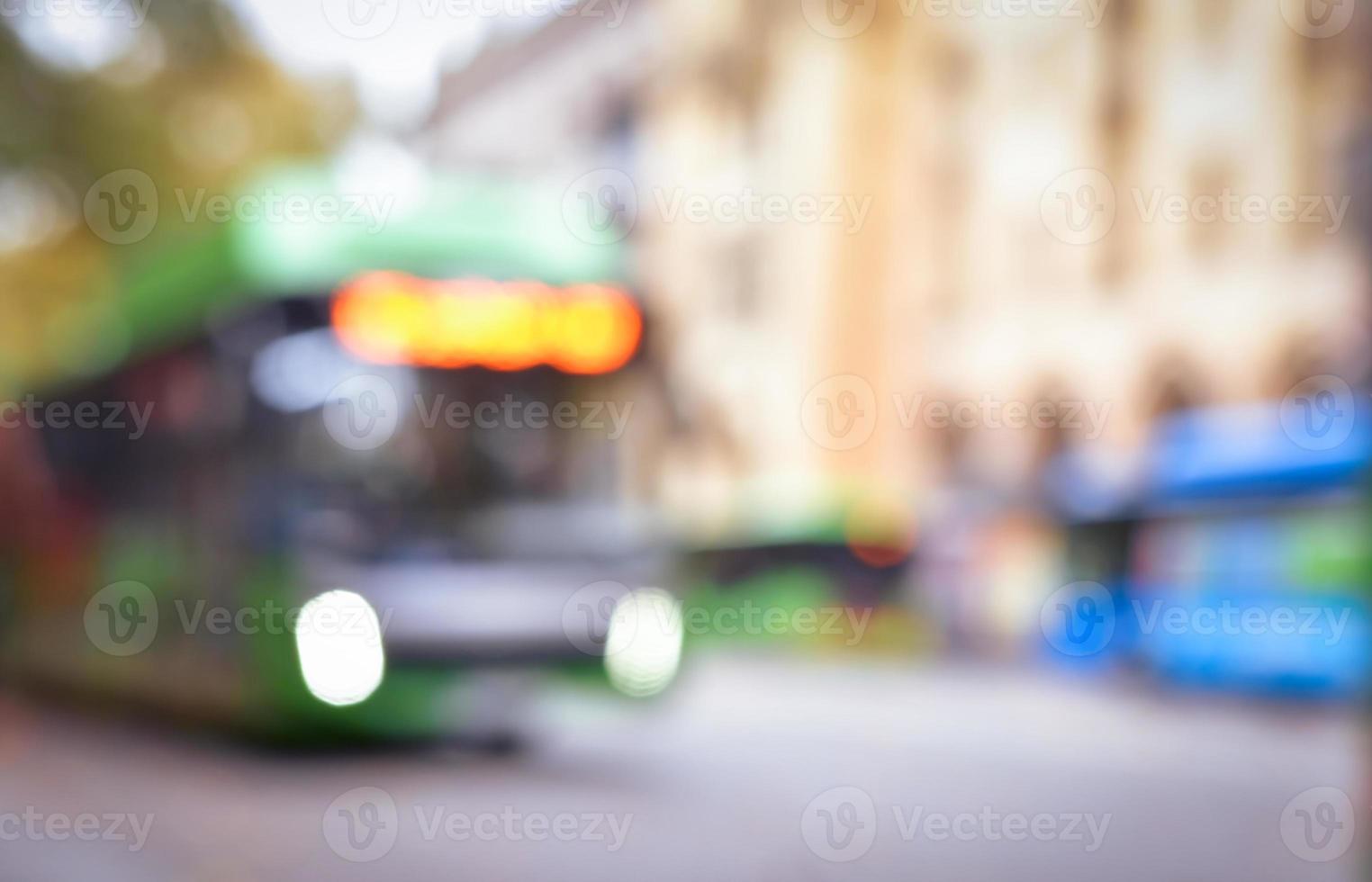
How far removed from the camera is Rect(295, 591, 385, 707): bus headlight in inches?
324

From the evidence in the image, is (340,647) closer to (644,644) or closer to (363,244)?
(644,644)

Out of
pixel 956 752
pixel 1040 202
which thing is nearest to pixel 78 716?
pixel 956 752

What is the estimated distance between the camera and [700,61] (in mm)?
30922

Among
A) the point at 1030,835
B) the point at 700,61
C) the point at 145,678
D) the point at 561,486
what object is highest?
the point at 700,61

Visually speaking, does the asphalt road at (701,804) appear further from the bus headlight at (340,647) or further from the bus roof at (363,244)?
the bus roof at (363,244)

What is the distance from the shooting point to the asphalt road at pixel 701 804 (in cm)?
571

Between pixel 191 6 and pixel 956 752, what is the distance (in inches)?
286

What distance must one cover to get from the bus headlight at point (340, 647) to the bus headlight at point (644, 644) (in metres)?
1.22

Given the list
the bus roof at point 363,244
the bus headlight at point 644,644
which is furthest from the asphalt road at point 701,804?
the bus roof at point 363,244

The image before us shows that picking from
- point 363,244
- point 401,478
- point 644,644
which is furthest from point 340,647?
point 363,244

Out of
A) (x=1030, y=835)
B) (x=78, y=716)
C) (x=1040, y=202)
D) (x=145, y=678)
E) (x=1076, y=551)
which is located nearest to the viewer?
(x=1030, y=835)

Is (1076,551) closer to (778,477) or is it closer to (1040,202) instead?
(1040,202)

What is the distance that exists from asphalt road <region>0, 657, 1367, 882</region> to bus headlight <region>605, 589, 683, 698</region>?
1.23 ft

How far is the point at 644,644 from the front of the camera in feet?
29.5
